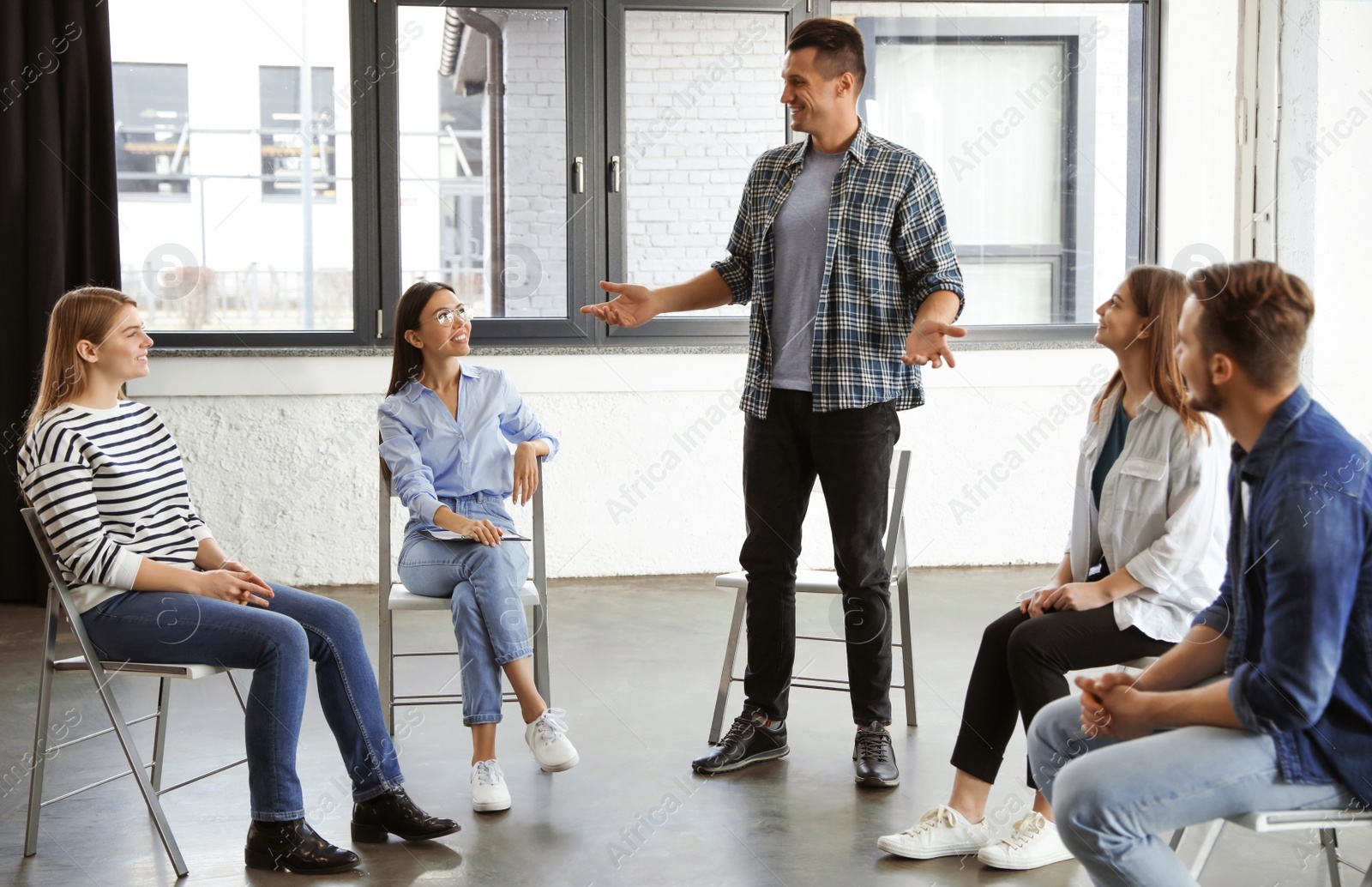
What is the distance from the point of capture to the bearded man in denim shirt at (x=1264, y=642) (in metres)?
1.34

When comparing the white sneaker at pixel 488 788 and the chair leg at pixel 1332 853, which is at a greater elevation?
the chair leg at pixel 1332 853

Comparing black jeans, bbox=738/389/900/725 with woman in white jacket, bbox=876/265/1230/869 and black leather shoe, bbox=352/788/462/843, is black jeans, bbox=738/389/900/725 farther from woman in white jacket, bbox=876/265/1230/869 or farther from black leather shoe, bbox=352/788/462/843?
black leather shoe, bbox=352/788/462/843

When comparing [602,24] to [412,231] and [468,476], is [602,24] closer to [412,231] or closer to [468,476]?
[412,231]

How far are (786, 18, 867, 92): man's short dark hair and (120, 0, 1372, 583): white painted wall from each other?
7.75 feet

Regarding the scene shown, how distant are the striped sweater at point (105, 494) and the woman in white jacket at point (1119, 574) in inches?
56.4

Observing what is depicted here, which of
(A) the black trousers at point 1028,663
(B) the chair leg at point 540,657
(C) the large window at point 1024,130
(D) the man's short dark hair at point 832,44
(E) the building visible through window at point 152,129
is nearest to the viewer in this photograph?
(A) the black trousers at point 1028,663

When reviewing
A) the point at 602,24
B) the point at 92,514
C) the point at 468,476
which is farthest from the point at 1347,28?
the point at 92,514

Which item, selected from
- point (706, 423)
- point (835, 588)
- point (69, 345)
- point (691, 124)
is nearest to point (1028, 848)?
point (835, 588)

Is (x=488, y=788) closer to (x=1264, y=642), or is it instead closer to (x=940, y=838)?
(x=940, y=838)

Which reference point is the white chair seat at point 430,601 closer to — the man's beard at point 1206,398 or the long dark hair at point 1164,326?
the long dark hair at point 1164,326

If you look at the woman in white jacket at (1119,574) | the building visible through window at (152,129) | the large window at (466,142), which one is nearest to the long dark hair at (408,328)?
the woman in white jacket at (1119,574)

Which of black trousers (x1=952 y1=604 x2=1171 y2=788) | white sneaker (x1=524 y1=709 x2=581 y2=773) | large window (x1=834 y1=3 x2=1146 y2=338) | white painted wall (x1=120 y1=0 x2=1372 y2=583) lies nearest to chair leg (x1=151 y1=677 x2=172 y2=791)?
white sneaker (x1=524 y1=709 x2=581 y2=773)

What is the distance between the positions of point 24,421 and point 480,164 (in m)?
1.92

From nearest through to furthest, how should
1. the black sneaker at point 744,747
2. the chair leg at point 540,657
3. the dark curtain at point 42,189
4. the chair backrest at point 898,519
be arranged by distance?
the black sneaker at point 744,747 → the chair leg at point 540,657 → the chair backrest at point 898,519 → the dark curtain at point 42,189
